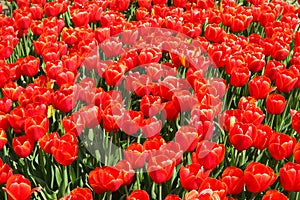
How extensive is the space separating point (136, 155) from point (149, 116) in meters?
0.53

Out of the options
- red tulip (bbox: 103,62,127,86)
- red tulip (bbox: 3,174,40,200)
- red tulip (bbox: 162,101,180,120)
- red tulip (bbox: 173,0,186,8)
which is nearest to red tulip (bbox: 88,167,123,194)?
red tulip (bbox: 3,174,40,200)

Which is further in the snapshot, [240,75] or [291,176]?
[240,75]

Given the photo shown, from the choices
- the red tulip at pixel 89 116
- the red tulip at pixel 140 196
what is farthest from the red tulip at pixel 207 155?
the red tulip at pixel 89 116

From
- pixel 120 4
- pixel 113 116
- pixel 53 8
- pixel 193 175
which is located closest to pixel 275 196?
pixel 193 175

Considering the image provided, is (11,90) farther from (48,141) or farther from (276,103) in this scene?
(276,103)

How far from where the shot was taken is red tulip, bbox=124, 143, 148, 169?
2.36 m

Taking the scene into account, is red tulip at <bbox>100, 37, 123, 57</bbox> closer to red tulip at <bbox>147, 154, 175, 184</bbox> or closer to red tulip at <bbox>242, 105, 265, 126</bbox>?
red tulip at <bbox>242, 105, 265, 126</bbox>

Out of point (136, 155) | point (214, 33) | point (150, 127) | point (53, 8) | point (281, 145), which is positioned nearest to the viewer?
point (136, 155)

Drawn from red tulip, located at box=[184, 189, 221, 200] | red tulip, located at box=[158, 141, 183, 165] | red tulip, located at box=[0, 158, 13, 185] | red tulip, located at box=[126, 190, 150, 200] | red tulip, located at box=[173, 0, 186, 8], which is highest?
red tulip, located at box=[184, 189, 221, 200]

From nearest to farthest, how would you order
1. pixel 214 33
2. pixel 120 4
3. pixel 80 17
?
pixel 214 33 → pixel 80 17 → pixel 120 4

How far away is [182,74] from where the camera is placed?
3.89 metres

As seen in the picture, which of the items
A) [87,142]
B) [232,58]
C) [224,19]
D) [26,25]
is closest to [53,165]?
[87,142]

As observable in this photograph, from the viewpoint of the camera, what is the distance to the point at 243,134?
8.30ft

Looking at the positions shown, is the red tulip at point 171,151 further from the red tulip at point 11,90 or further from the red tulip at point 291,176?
the red tulip at point 11,90
